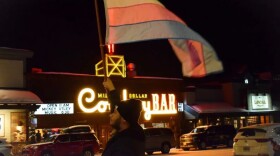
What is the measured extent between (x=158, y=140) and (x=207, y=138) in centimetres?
594

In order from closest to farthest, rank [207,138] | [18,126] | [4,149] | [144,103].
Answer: [4,149]
[18,126]
[207,138]
[144,103]

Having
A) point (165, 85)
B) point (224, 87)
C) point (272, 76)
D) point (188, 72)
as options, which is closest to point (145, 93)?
point (165, 85)

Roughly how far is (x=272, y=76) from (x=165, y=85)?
16.2 metres

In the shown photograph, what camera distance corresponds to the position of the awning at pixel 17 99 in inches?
1099

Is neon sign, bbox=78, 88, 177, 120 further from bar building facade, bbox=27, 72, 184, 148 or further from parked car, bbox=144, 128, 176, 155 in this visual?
parked car, bbox=144, 128, 176, 155

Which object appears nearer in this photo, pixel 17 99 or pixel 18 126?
pixel 17 99

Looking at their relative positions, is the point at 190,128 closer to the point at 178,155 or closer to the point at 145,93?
the point at 145,93

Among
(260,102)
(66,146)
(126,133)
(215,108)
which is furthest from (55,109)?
(126,133)

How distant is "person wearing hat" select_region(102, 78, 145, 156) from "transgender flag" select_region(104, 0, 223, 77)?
8.11ft

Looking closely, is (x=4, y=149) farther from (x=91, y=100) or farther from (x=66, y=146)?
(x=91, y=100)

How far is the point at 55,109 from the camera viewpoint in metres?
31.7

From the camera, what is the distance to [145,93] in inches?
1453

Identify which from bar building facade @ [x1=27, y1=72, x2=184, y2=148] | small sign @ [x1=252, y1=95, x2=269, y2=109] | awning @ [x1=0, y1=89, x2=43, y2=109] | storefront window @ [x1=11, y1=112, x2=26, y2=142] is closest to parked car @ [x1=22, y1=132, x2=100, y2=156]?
awning @ [x1=0, y1=89, x2=43, y2=109]

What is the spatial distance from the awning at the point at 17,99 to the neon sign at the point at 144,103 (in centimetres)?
416
